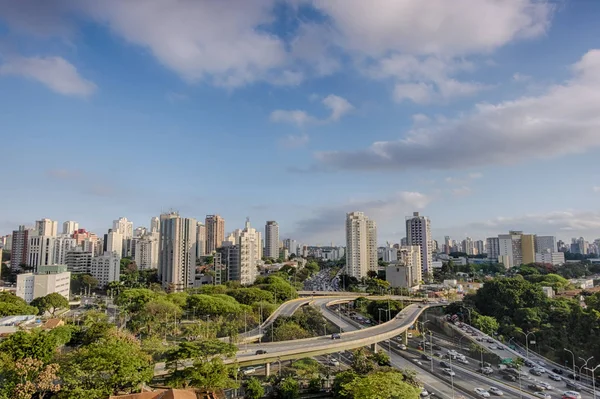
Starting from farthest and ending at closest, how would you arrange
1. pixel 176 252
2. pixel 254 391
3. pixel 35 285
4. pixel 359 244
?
pixel 359 244, pixel 176 252, pixel 35 285, pixel 254 391

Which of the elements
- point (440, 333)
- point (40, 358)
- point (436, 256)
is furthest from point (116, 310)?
point (436, 256)

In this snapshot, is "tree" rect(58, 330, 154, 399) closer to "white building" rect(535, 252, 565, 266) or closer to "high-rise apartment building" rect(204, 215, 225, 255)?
"high-rise apartment building" rect(204, 215, 225, 255)

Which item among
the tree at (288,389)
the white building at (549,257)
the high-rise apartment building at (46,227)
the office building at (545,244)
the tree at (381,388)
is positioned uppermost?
the high-rise apartment building at (46,227)

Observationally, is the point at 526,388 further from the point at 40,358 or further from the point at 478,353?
the point at 40,358

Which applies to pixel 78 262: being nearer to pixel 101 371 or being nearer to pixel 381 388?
pixel 101 371

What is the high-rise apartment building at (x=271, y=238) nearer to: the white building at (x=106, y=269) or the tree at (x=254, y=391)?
the white building at (x=106, y=269)

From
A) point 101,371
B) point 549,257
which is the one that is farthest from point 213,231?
point 101,371

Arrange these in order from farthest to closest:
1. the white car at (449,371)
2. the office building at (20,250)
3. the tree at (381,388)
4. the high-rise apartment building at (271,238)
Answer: the high-rise apartment building at (271,238) → the office building at (20,250) → the white car at (449,371) → the tree at (381,388)

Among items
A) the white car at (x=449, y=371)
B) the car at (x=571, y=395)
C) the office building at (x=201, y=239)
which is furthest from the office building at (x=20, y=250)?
the car at (x=571, y=395)
